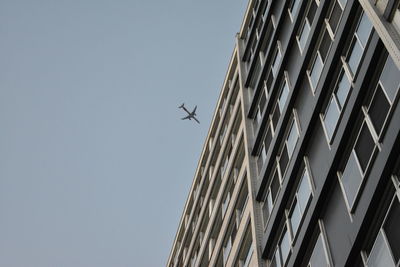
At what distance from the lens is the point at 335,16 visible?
21.7 m

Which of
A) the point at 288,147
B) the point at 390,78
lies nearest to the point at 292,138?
the point at 288,147

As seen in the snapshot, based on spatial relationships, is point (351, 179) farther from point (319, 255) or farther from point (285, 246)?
point (285, 246)

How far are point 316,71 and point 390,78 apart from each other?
21.6 feet

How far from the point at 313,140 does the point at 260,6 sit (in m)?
15.8

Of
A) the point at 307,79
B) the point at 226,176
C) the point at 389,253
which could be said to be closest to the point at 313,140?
the point at 307,79

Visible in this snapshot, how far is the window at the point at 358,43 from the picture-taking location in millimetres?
18359

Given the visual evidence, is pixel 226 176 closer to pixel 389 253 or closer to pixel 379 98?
pixel 379 98

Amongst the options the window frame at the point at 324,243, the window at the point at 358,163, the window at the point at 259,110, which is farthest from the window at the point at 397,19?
the window at the point at 259,110

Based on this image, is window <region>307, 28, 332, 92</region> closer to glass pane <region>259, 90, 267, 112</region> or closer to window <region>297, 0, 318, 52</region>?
window <region>297, 0, 318, 52</region>

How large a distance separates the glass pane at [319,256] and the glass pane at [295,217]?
207 centimetres

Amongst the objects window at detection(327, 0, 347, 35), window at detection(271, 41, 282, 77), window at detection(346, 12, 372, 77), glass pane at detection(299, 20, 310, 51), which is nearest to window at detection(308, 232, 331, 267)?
window at detection(346, 12, 372, 77)

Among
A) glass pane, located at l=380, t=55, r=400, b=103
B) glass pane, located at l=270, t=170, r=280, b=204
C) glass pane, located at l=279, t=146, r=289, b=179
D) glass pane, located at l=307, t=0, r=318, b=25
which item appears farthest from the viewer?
glass pane, located at l=307, t=0, r=318, b=25

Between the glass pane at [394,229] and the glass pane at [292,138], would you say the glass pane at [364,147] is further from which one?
the glass pane at [292,138]

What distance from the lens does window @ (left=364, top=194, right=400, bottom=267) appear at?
13657 millimetres
